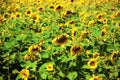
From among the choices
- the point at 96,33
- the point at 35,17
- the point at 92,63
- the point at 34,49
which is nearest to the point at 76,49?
the point at 92,63

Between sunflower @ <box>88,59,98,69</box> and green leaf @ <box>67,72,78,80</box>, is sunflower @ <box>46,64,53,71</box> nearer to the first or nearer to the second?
green leaf @ <box>67,72,78,80</box>

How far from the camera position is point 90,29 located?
16.9 feet

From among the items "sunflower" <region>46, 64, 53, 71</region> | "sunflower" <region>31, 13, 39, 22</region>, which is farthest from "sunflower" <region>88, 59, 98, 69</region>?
"sunflower" <region>31, 13, 39, 22</region>

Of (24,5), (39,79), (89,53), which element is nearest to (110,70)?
(89,53)

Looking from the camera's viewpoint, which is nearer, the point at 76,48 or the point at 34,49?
the point at 76,48

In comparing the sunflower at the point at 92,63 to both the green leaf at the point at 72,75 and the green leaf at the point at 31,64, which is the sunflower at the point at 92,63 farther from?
the green leaf at the point at 31,64

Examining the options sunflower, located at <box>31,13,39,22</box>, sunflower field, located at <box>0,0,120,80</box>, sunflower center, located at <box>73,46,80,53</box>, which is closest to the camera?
sunflower center, located at <box>73,46,80,53</box>

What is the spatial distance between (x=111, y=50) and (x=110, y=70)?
39 cm

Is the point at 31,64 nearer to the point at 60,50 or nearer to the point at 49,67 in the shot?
the point at 49,67

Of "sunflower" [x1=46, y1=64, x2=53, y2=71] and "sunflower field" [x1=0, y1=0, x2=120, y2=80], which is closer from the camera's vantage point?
"sunflower" [x1=46, y1=64, x2=53, y2=71]

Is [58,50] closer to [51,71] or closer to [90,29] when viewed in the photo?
[51,71]

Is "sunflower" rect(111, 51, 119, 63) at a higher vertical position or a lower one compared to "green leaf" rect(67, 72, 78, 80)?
higher

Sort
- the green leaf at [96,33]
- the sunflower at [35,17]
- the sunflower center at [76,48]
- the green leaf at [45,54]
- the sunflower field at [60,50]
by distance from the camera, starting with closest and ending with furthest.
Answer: the sunflower center at [76,48]
the sunflower field at [60,50]
the green leaf at [45,54]
the green leaf at [96,33]
the sunflower at [35,17]

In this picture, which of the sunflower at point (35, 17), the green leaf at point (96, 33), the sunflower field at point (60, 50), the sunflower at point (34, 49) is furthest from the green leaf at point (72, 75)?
the sunflower at point (35, 17)
